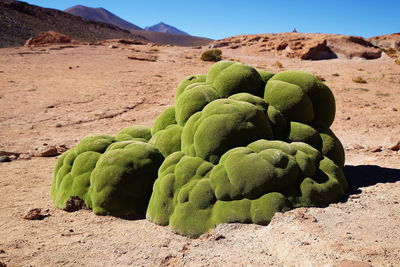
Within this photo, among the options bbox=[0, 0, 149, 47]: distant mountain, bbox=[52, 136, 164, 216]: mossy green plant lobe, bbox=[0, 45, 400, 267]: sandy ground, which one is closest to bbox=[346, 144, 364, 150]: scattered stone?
bbox=[0, 45, 400, 267]: sandy ground

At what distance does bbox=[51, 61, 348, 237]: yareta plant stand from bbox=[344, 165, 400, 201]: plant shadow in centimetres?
35

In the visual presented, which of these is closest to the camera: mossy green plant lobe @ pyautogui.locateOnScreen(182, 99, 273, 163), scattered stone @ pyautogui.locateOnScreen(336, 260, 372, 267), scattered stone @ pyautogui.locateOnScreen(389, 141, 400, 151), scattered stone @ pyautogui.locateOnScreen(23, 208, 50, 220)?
scattered stone @ pyautogui.locateOnScreen(336, 260, 372, 267)

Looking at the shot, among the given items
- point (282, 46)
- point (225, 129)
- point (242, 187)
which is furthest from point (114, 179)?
point (282, 46)

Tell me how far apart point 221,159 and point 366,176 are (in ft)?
9.16

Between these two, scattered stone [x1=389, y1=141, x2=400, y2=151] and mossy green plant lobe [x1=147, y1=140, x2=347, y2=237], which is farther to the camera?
scattered stone [x1=389, y1=141, x2=400, y2=151]

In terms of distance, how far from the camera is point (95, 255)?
14.8 feet

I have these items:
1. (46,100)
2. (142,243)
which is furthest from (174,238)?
(46,100)

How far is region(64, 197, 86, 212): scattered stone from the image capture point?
20.4ft

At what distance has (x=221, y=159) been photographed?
539cm

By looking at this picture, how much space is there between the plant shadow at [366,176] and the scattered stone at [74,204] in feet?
13.5

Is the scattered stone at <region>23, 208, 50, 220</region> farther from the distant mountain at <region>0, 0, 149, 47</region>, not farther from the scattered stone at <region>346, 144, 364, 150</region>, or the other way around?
the distant mountain at <region>0, 0, 149, 47</region>

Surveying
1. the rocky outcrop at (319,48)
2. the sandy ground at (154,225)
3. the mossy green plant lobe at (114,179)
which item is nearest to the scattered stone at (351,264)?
the sandy ground at (154,225)

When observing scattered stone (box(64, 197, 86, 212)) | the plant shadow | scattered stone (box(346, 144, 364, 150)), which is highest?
the plant shadow

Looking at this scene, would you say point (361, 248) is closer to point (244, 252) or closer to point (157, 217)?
point (244, 252)
